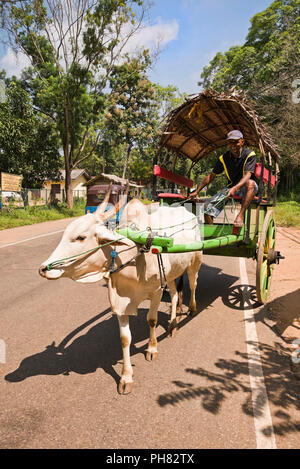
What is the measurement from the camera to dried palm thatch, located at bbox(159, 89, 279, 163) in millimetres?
4465

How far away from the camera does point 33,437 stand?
7.28 feet

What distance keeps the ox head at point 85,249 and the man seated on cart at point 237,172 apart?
214 centimetres

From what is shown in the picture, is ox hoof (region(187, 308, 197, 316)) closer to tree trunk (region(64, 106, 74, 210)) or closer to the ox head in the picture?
the ox head

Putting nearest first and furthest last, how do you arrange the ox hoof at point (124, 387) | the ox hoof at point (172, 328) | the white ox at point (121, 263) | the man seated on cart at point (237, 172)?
the white ox at point (121, 263) → the ox hoof at point (124, 387) → the ox hoof at point (172, 328) → the man seated on cart at point (237, 172)

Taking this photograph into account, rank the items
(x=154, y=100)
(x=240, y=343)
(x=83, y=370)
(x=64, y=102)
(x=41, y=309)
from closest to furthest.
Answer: (x=83, y=370) < (x=240, y=343) < (x=41, y=309) < (x=64, y=102) < (x=154, y=100)

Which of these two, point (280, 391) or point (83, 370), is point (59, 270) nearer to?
point (83, 370)

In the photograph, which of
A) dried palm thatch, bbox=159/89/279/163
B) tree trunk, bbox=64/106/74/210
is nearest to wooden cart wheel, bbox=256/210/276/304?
dried palm thatch, bbox=159/89/279/163

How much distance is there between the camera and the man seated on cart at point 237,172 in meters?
4.30

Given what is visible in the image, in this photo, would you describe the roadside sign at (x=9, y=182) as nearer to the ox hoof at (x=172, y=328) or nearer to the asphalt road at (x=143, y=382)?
the asphalt road at (x=143, y=382)

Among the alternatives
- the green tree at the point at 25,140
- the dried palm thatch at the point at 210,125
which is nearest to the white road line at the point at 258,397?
the dried palm thatch at the point at 210,125

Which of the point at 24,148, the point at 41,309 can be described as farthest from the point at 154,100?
the point at 41,309

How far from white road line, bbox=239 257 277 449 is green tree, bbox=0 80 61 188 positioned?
22025 millimetres

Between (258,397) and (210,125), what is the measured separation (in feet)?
15.8

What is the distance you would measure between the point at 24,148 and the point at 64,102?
666 centimetres
